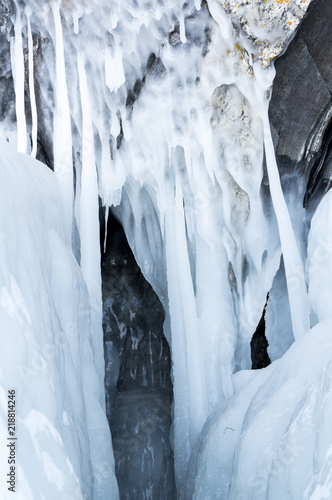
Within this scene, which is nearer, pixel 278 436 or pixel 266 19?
pixel 278 436

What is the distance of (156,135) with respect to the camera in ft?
12.9

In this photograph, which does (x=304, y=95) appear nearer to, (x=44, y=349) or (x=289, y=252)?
(x=289, y=252)

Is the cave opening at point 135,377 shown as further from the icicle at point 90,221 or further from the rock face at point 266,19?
the rock face at point 266,19

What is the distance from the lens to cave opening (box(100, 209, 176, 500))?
413 centimetres

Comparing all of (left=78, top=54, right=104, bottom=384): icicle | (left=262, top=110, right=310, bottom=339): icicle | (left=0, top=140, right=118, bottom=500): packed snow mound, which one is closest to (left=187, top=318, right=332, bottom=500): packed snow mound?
(left=0, top=140, right=118, bottom=500): packed snow mound

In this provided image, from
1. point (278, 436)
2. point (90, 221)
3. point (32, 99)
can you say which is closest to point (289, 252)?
point (90, 221)

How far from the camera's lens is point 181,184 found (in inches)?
157

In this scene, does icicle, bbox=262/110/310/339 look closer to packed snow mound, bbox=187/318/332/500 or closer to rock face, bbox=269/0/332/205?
rock face, bbox=269/0/332/205

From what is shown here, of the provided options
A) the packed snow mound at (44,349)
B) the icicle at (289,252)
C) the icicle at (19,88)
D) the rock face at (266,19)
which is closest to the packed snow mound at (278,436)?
the packed snow mound at (44,349)

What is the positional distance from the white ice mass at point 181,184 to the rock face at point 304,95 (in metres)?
0.21

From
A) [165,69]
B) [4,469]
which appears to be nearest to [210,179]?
[165,69]

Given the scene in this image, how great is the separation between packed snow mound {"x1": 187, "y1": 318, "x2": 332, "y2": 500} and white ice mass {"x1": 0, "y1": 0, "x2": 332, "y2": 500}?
0.07 feet

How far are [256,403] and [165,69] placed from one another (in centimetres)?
217

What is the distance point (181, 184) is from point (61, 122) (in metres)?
0.86
